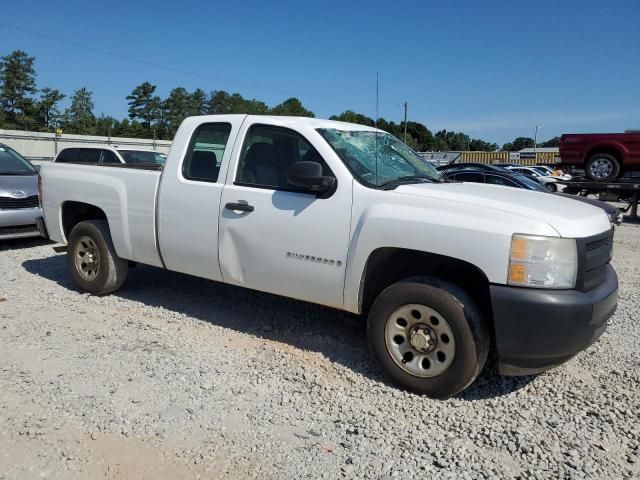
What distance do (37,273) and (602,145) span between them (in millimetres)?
13956

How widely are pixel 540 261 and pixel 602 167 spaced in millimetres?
13591

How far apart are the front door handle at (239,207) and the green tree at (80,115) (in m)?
60.7

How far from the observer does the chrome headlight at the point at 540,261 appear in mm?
3318

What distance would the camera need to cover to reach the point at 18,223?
28.1 ft

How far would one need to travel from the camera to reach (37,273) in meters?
7.17

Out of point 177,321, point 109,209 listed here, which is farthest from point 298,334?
point 109,209

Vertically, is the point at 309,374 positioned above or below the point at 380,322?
below

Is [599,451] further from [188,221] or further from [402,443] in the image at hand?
[188,221]

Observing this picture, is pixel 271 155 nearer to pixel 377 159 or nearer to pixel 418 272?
pixel 377 159

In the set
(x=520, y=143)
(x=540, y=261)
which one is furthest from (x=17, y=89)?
(x=520, y=143)

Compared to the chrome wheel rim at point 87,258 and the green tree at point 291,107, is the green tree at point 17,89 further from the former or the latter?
the chrome wheel rim at point 87,258

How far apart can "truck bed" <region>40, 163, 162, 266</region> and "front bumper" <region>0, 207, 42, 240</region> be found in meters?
2.66

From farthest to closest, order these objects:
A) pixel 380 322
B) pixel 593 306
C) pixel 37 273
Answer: pixel 37 273, pixel 380 322, pixel 593 306

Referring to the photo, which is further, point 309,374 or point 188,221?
point 188,221
